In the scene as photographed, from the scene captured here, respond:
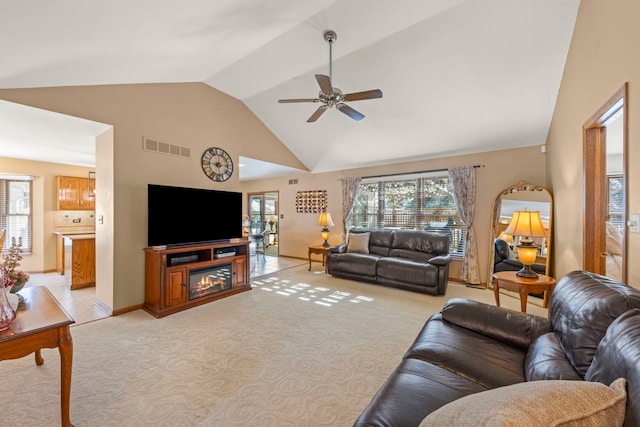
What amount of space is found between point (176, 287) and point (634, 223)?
4.30 metres

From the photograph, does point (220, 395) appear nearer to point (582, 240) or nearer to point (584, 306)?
point (584, 306)

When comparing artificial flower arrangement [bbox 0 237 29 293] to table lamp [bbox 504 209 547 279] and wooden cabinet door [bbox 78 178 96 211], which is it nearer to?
table lamp [bbox 504 209 547 279]

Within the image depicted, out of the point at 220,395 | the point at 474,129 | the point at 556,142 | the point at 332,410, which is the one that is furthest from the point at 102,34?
the point at 556,142

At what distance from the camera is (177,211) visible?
365 centimetres

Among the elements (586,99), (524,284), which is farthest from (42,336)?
(586,99)

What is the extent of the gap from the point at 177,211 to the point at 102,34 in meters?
2.08

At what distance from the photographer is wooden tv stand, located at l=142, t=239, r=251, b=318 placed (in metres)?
3.35

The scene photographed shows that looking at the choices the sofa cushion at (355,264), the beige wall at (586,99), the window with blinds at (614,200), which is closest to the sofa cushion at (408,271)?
the sofa cushion at (355,264)

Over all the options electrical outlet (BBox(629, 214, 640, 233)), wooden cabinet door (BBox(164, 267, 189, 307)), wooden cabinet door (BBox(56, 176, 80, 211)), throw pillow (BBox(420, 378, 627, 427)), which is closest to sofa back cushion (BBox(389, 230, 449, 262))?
electrical outlet (BBox(629, 214, 640, 233))

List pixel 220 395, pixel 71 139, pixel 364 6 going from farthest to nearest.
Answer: pixel 71 139
pixel 364 6
pixel 220 395

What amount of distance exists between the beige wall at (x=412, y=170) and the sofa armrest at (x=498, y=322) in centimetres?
324

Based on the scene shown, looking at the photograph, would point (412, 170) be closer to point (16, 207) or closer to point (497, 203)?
point (497, 203)

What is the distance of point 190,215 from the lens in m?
3.78

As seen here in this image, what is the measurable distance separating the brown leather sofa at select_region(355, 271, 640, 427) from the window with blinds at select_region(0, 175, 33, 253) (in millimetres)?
7397
